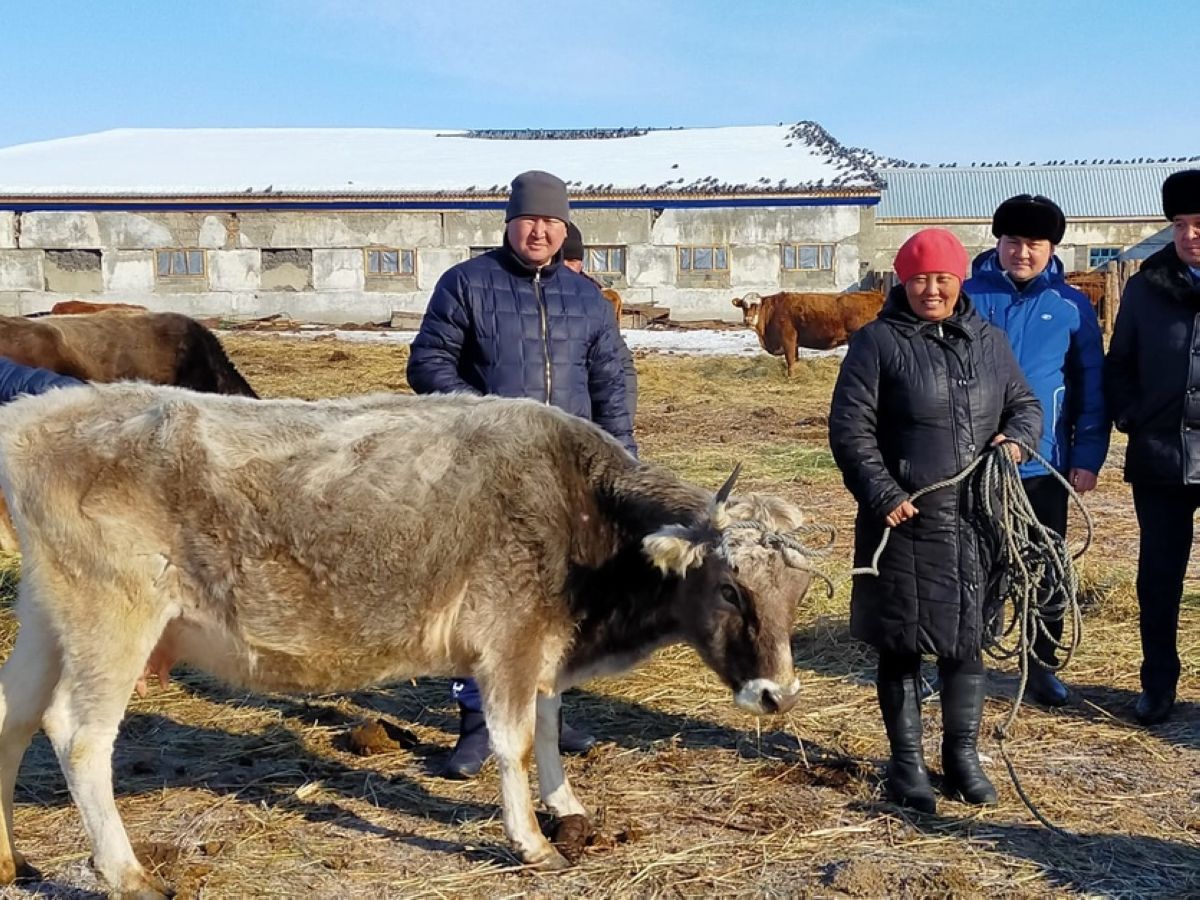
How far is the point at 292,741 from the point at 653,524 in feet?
7.43

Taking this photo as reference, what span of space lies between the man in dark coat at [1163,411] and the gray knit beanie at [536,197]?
263cm

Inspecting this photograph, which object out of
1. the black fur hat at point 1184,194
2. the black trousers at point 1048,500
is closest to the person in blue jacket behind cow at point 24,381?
the black trousers at point 1048,500

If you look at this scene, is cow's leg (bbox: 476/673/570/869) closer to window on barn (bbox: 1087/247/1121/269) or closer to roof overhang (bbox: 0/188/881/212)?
roof overhang (bbox: 0/188/881/212)

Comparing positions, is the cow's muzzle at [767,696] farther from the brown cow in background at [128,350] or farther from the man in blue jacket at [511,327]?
the brown cow in background at [128,350]

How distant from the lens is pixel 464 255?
111 ft

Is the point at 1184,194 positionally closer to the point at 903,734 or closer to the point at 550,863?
the point at 903,734

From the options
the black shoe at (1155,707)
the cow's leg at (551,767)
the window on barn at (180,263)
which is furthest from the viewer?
the window on barn at (180,263)

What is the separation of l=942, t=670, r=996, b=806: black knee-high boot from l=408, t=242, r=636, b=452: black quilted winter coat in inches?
64.3

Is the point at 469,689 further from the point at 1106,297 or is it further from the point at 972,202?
the point at 972,202

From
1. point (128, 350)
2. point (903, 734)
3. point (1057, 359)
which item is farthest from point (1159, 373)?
point (128, 350)

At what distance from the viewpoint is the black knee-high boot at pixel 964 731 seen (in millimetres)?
4480

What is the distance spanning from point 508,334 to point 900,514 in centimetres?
177

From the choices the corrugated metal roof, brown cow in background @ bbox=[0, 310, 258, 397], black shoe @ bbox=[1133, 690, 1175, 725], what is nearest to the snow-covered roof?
the corrugated metal roof

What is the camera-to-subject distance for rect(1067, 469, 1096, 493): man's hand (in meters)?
5.32
